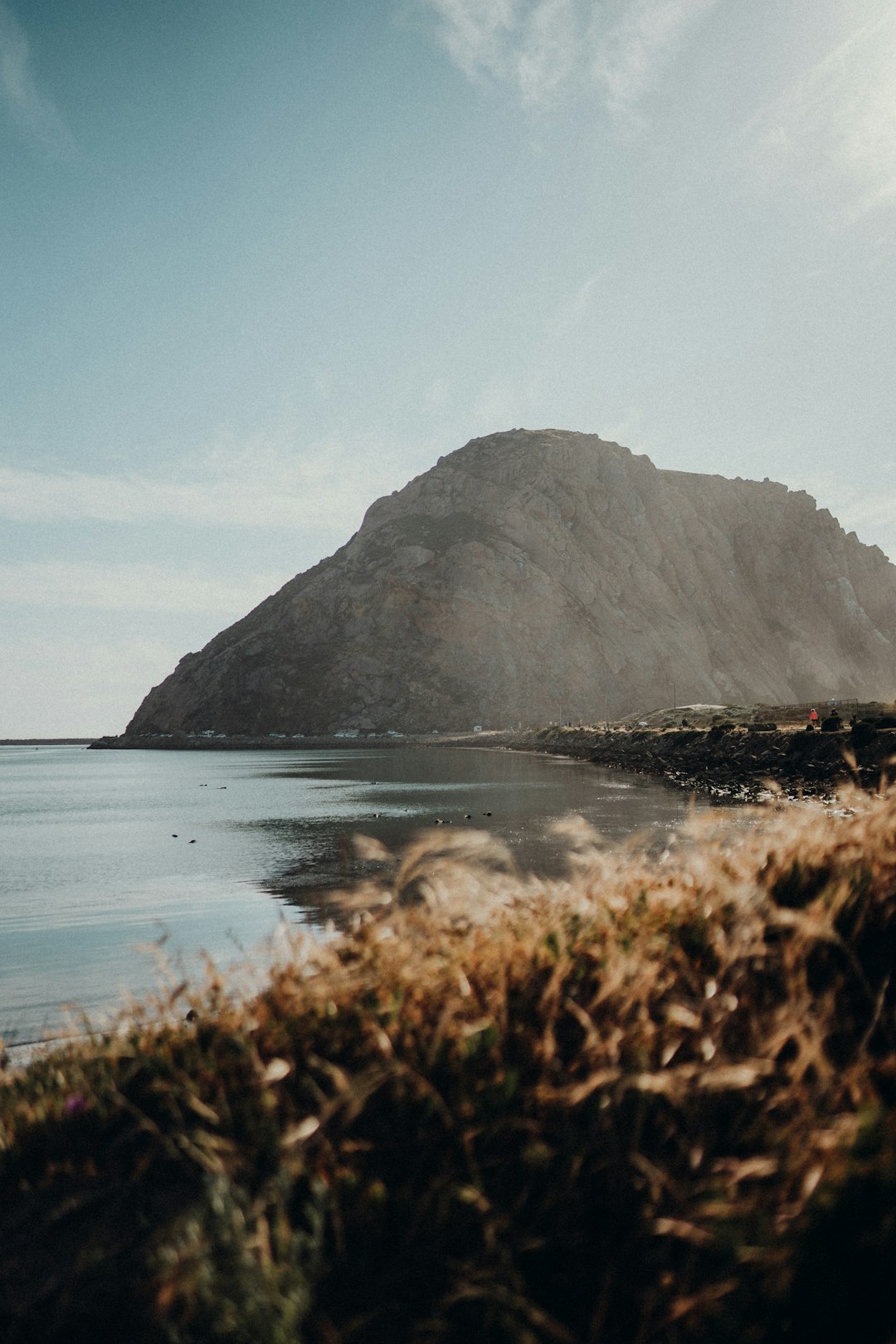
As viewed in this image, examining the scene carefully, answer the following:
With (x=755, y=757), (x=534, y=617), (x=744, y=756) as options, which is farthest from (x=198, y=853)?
(x=534, y=617)

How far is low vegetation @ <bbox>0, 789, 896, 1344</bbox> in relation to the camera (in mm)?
2549

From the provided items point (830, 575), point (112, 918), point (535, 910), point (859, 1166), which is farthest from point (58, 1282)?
point (830, 575)

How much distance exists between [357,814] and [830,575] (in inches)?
7392

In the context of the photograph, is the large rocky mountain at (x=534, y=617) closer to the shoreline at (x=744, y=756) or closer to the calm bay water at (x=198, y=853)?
the shoreline at (x=744, y=756)

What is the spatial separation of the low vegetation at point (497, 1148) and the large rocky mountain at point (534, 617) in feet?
491

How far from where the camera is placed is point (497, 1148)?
3121 mm

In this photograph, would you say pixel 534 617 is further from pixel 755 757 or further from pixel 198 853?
pixel 198 853

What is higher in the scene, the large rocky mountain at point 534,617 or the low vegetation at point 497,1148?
the large rocky mountain at point 534,617

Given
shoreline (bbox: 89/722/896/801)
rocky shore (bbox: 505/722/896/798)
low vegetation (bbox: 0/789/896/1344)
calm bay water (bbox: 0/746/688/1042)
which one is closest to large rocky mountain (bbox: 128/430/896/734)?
shoreline (bbox: 89/722/896/801)

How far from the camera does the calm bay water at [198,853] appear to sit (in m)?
11.6

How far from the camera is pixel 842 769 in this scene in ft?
104

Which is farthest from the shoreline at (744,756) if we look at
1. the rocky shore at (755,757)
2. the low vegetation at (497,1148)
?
the low vegetation at (497,1148)

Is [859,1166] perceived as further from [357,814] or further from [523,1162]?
[357,814]

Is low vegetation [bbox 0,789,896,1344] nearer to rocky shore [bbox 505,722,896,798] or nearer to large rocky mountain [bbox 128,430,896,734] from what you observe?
rocky shore [bbox 505,722,896,798]
